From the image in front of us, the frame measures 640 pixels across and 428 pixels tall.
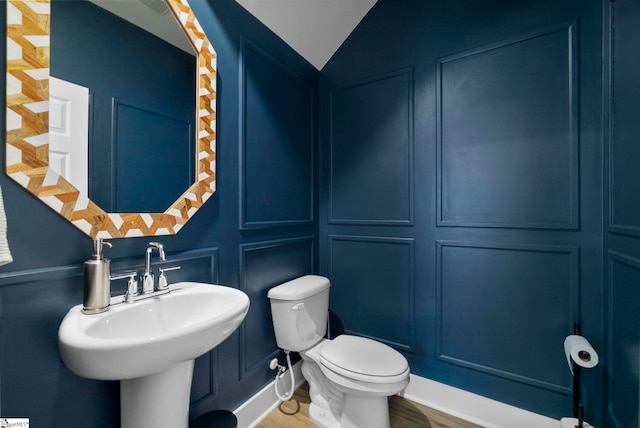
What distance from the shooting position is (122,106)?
1032 millimetres

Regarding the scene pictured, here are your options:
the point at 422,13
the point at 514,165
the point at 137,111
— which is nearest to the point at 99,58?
the point at 137,111

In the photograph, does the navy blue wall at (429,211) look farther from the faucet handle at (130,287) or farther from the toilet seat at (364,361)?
the toilet seat at (364,361)

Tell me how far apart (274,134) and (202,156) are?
0.58 meters

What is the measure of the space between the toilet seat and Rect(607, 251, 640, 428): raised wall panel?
803 millimetres

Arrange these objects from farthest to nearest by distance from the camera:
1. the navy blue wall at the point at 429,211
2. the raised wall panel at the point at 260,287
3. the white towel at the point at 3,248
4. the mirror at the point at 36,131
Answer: the raised wall panel at the point at 260,287 < the navy blue wall at the point at 429,211 < the mirror at the point at 36,131 < the white towel at the point at 3,248

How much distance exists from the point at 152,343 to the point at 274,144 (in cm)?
130

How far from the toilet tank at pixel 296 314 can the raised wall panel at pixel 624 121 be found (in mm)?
1430

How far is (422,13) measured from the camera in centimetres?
Result: 177

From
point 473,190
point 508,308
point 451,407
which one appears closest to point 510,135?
point 473,190

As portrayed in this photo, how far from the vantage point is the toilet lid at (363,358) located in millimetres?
1306

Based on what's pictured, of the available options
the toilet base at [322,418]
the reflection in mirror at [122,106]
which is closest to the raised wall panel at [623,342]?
the toilet base at [322,418]

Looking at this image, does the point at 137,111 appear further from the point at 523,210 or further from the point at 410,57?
the point at 523,210

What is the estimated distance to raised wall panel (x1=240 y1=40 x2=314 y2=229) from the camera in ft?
5.05

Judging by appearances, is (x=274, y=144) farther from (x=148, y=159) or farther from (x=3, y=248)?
(x=3, y=248)
